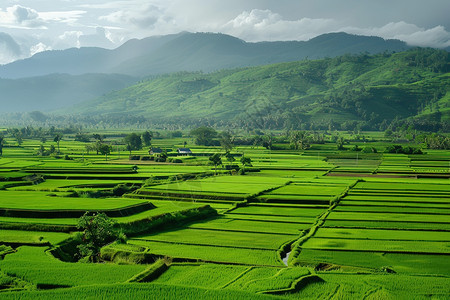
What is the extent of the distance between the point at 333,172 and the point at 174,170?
2251cm

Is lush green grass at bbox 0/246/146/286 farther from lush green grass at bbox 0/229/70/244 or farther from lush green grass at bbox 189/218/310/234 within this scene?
lush green grass at bbox 189/218/310/234

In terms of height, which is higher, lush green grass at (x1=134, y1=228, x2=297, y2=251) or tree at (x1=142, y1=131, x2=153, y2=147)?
lush green grass at (x1=134, y1=228, x2=297, y2=251)

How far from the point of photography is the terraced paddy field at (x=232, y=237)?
77.8ft

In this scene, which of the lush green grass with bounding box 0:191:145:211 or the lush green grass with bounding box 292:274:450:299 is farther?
the lush green grass with bounding box 0:191:145:211

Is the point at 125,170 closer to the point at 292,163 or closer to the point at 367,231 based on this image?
the point at 292,163

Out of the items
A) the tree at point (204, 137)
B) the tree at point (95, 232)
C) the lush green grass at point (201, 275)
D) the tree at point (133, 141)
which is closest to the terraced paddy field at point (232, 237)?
the lush green grass at point (201, 275)

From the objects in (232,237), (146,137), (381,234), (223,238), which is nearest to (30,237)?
(223,238)

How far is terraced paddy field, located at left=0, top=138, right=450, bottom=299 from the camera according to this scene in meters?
23.7

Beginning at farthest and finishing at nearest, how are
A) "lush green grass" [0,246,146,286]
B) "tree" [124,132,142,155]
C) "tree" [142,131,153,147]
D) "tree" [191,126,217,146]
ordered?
1. "tree" [191,126,217,146]
2. "tree" [142,131,153,147]
3. "tree" [124,132,142,155]
4. "lush green grass" [0,246,146,286]

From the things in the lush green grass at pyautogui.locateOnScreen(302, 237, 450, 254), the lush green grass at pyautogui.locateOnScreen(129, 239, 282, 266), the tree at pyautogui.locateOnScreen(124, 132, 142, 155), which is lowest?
the tree at pyautogui.locateOnScreen(124, 132, 142, 155)

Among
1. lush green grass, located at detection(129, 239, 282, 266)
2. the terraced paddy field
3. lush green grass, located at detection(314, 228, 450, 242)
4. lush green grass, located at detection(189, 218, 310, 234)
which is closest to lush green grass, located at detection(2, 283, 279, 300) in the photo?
the terraced paddy field

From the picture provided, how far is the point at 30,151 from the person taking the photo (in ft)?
356

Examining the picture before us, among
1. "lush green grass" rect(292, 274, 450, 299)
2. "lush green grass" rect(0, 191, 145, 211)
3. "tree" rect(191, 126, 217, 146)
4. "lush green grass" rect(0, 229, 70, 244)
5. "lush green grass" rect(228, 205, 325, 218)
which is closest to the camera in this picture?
"lush green grass" rect(292, 274, 450, 299)

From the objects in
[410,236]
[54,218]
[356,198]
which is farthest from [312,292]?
[356,198]
